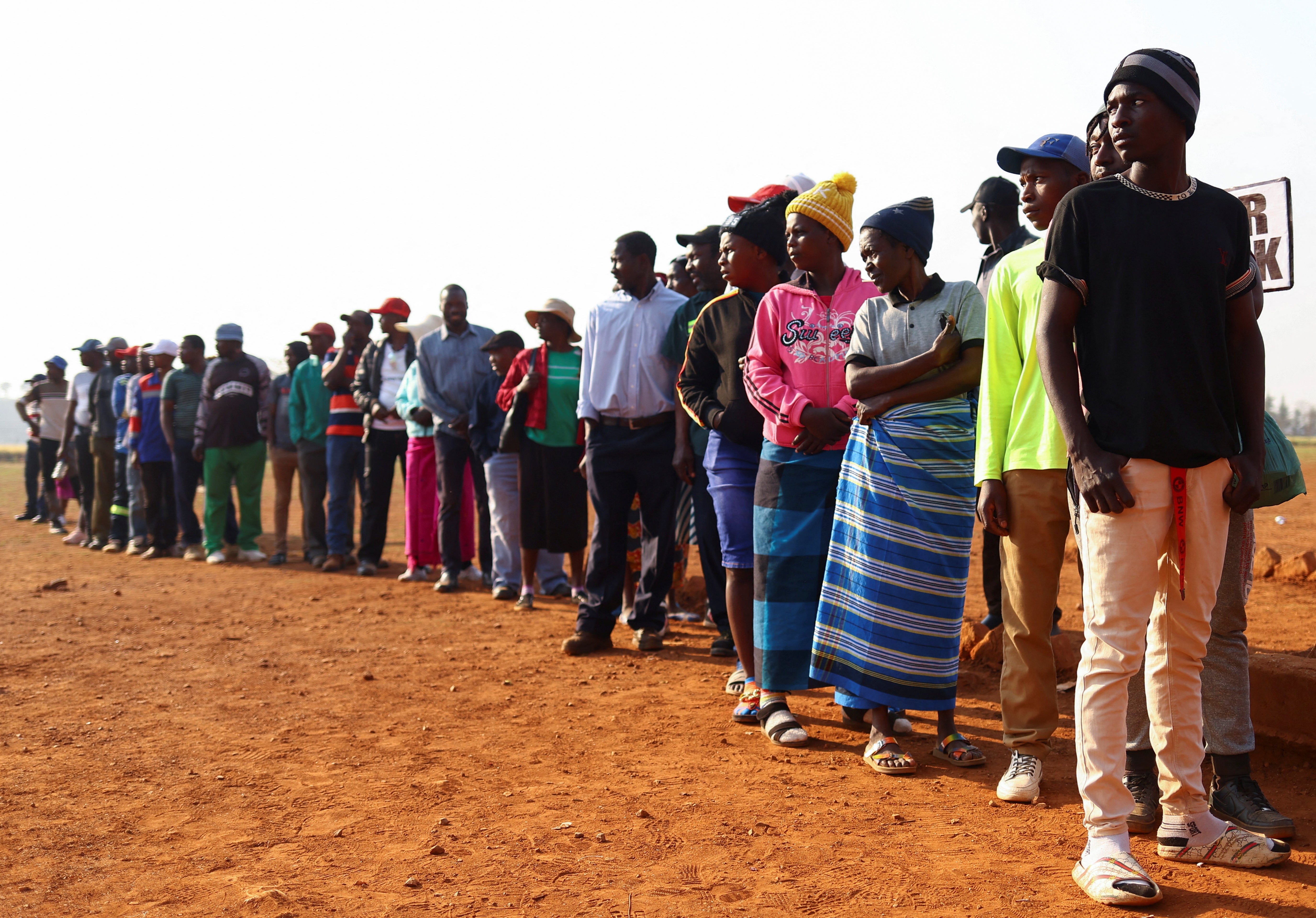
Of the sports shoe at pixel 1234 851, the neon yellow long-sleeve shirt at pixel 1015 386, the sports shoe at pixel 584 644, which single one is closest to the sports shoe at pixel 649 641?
the sports shoe at pixel 584 644

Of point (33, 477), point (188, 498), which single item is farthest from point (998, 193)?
point (33, 477)

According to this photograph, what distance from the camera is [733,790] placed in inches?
146

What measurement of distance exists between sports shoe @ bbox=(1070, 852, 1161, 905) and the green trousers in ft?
32.7

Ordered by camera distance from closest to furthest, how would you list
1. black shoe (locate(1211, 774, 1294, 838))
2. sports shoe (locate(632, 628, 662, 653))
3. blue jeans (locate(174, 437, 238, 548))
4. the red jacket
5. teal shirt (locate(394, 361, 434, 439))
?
1. black shoe (locate(1211, 774, 1294, 838))
2. sports shoe (locate(632, 628, 662, 653))
3. the red jacket
4. teal shirt (locate(394, 361, 434, 439))
5. blue jeans (locate(174, 437, 238, 548))

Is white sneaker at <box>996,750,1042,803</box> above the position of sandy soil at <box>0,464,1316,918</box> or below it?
above

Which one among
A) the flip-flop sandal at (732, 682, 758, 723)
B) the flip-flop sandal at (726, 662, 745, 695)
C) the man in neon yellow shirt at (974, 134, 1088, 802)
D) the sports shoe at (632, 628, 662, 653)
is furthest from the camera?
the sports shoe at (632, 628, 662, 653)

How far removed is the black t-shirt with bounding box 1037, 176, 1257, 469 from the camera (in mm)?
2650

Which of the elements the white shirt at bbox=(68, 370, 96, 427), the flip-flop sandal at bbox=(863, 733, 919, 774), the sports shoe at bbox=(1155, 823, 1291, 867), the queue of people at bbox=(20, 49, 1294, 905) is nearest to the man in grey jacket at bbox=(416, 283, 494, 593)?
the queue of people at bbox=(20, 49, 1294, 905)

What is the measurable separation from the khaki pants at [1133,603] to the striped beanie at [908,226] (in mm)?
1499

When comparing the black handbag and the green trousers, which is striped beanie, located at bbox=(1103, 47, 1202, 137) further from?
the green trousers

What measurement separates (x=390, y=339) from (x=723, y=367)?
602 cm

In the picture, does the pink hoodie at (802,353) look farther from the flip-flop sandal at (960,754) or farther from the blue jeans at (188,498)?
the blue jeans at (188,498)

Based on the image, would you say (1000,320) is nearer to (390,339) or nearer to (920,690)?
(920,690)

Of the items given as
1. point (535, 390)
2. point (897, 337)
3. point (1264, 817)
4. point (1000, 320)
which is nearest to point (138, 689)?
point (535, 390)
